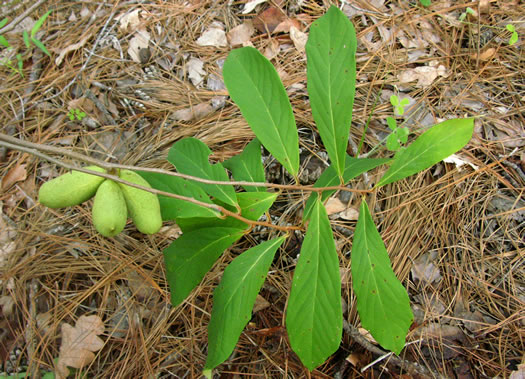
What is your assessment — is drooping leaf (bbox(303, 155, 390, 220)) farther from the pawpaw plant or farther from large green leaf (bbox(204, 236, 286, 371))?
large green leaf (bbox(204, 236, 286, 371))

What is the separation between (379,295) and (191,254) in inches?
22.8

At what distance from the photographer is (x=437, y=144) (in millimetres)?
1040

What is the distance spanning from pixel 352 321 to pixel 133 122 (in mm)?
1459

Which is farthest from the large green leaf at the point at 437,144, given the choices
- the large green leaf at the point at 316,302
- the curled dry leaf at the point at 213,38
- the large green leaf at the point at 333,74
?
the curled dry leaf at the point at 213,38

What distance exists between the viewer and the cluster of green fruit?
2.82 ft

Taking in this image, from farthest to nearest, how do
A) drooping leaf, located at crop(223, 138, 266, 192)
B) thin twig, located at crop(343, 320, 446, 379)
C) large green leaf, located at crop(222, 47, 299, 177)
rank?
thin twig, located at crop(343, 320, 446, 379) → drooping leaf, located at crop(223, 138, 266, 192) → large green leaf, located at crop(222, 47, 299, 177)

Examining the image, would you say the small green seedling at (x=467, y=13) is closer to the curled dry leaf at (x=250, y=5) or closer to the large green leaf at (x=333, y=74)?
the curled dry leaf at (x=250, y=5)

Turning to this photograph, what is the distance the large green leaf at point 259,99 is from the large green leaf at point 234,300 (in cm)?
35

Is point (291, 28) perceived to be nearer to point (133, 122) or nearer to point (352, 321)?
point (133, 122)

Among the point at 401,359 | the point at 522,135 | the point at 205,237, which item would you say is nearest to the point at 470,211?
the point at 522,135

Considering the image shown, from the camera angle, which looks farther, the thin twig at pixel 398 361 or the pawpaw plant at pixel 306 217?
the thin twig at pixel 398 361

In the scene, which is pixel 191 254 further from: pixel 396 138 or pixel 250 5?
pixel 250 5

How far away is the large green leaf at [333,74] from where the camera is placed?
1.03 meters

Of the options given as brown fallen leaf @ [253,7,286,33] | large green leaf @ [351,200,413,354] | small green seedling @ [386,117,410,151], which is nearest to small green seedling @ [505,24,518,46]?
small green seedling @ [386,117,410,151]
